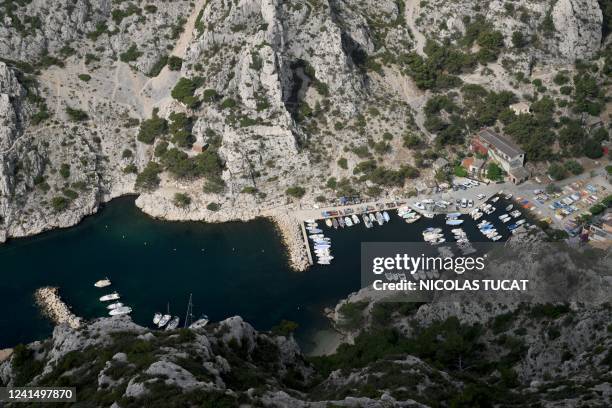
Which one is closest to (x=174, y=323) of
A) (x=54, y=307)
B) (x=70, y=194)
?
(x=54, y=307)

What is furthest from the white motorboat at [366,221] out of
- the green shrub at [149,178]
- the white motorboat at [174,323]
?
the green shrub at [149,178]

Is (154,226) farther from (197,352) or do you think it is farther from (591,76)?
(591,76)

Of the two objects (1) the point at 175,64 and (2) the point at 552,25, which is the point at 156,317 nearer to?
(1) the point at 175,64

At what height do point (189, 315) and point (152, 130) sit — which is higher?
point (152, 130)

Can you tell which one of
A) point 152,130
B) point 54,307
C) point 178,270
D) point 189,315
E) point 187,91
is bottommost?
point 189,315

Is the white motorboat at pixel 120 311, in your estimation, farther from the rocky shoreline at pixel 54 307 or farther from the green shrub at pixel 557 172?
the green shrub at pixel 557 172

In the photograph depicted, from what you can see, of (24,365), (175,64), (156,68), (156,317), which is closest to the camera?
(24,365)
